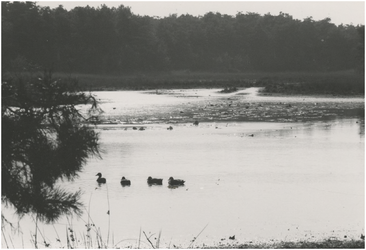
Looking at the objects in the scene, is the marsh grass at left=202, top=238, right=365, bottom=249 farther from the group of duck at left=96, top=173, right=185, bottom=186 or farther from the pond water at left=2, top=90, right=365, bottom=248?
the group of duck at left=96, top=173, right=185, bottom=186

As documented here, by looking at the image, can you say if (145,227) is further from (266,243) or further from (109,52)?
(109,52)

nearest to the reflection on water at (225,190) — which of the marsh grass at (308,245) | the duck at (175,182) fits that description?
Answer: the duck at (175,182)

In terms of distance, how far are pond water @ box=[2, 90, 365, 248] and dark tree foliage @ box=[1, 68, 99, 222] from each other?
1.26 m

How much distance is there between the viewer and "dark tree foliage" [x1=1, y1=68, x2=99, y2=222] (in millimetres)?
6578

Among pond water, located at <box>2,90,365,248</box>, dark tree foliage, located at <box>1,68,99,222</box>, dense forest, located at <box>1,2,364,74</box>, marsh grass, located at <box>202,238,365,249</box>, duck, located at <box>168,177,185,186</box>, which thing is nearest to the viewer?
dark tree foliage, located at <box>1,68,99,222</box>

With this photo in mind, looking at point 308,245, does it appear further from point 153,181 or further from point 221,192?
point 153,181

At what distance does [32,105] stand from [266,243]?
3.06 m

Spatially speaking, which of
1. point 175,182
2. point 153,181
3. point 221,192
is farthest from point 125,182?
point 221,192

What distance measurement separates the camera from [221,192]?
11.0 m

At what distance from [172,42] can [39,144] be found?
306 ft

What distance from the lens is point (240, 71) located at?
3893 inches

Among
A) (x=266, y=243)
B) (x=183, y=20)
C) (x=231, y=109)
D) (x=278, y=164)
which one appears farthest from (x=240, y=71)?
(x=266, y=243)

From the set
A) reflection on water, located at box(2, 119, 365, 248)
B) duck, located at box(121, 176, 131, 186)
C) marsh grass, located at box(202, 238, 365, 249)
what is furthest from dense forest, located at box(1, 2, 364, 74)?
marsh grass, located at box(202, 238, 365, 249)

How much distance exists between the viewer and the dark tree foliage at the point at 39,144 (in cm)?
658
